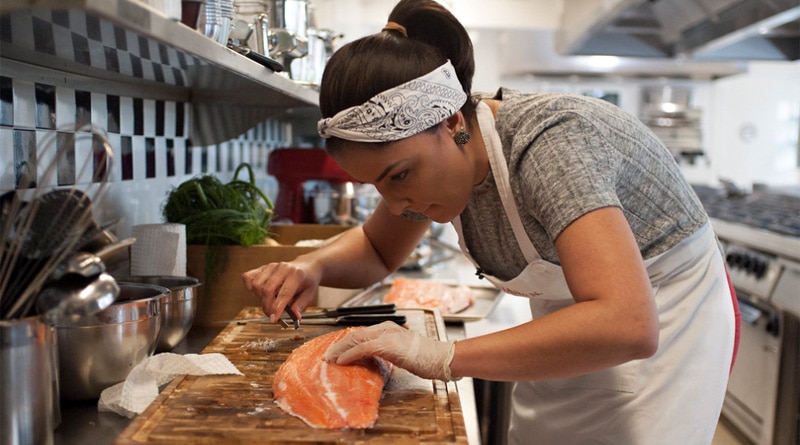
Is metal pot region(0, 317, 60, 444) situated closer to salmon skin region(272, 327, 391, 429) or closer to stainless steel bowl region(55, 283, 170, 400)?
stainless steel bowl region(55, 283, 170, 400)

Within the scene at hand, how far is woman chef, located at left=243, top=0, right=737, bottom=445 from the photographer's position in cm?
108

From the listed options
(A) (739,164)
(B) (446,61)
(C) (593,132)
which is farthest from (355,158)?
(A) (739,164)

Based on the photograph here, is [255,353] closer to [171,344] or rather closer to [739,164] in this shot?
[171,344]

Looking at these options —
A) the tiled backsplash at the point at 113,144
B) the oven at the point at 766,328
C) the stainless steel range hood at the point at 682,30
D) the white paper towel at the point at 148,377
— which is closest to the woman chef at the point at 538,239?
the white paper towel at the point at 148,377

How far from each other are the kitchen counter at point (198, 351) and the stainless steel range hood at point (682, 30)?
66.0 inches

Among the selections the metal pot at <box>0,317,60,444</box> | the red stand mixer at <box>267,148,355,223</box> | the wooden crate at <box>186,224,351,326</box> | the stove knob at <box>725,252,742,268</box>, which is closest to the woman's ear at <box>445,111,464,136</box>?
the wooden crate at <box>186,224,351,326</box>

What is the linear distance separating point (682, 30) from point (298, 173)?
8.48 ft

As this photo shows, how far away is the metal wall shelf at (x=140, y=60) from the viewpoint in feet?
2.69

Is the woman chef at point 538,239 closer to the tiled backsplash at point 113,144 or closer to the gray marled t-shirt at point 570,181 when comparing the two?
the gray marled t-shirt at point 570,181

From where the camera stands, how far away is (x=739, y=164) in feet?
27.6

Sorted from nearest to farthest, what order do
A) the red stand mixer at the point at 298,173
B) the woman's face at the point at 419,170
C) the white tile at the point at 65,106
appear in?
the woman's face at the point at 419,170
the white tile at the point at 65,106
the red stand mixer at the point at 298,173

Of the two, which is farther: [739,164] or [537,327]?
[739,164]

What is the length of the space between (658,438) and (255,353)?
84cm

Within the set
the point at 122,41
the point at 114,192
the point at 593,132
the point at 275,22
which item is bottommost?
the point at 114,192
